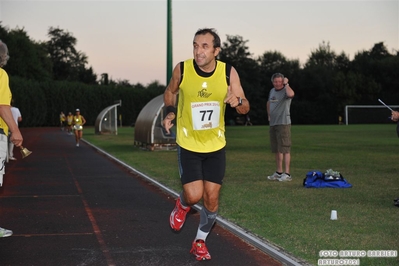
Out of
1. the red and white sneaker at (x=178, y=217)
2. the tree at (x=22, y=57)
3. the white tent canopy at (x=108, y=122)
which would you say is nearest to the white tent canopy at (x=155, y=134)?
the red and white sneaker at (x=178, y=217)

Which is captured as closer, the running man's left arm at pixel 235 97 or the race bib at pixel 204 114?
the running man's left arm at pixel 235 97

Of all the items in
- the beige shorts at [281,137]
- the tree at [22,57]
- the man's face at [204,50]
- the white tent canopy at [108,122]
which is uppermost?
the tree at [22,57]

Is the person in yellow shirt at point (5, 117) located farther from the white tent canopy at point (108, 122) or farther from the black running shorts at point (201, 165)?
the white tent canopy at point (108, 122)

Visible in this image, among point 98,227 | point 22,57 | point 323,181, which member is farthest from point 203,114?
point 22,57

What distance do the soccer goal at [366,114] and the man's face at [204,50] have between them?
225ft

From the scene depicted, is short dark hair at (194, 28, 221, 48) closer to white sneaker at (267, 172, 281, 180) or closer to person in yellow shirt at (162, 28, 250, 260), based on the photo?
person in yellow shirt at (162, 28, 250, 260)

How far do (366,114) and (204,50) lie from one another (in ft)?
233

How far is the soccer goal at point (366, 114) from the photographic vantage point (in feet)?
242

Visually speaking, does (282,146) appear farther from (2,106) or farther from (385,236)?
(2,106)

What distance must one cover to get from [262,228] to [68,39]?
117m

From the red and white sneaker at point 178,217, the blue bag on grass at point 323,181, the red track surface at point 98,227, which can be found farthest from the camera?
the blue bag on grass at point 323,181

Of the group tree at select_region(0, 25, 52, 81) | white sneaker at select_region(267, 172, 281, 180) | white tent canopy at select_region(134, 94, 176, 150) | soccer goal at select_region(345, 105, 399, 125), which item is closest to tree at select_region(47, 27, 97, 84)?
tree at select_region(0, 25, 52, 81)

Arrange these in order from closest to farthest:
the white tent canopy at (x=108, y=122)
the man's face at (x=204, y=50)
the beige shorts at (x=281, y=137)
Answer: the man's face at (x=204, y=50)
the beige shorts at (x=281, y=137)
the white tent canopy at (x=108, y=122)

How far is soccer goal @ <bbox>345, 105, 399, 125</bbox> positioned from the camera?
7375 cm
